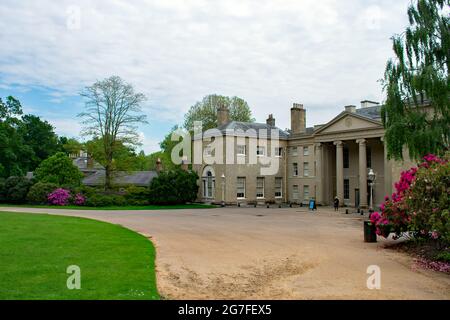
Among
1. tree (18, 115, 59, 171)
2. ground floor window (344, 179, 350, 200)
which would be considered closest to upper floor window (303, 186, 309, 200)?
ground floor window (344, 179, 350, 200)

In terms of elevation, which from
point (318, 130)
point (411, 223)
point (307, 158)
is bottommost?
point (411, 223)

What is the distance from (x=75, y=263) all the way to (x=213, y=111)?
54.4 metres

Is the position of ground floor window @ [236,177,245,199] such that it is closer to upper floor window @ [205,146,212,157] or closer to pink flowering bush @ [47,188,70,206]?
upper floor window @ [205,146,212,157]

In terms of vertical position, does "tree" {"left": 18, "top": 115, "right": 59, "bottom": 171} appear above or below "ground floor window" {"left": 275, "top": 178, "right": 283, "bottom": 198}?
above

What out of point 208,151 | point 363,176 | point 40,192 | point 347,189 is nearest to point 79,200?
point 40,192

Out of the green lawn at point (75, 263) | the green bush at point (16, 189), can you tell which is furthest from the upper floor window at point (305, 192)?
the green lawn at point (75, 263)

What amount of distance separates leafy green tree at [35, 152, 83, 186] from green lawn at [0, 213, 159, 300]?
97.6 feet

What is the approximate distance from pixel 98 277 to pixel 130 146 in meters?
38.3

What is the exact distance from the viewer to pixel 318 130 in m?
48.5

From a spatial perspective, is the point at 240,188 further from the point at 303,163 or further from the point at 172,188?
the point at 303,163

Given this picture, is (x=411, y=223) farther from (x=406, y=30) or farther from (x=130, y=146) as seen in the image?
(x=130, y=146)

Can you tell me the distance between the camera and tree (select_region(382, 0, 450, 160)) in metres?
20.6

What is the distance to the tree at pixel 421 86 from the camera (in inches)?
812
